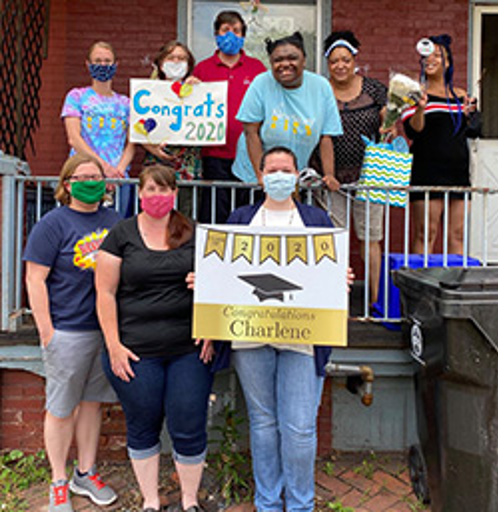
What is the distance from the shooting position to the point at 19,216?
11.7 ft

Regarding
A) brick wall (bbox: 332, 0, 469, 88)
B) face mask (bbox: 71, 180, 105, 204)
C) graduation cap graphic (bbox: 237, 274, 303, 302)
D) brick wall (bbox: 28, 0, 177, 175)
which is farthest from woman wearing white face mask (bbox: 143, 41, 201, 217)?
brick wall (bbox: 332, 0, 469, 88)

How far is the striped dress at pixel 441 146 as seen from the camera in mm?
4262

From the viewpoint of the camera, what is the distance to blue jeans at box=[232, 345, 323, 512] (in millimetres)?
2670

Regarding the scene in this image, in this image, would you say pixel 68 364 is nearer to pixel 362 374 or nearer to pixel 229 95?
pixel 362 374

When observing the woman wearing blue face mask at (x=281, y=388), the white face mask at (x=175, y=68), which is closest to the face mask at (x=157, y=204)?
the woman wearing blue face mask at (x=281, y=388)

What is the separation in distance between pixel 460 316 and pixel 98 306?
1.72 meters

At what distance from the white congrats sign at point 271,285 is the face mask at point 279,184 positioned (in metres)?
0.21

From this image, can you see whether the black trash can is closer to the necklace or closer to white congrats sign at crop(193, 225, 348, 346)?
white congrats sign at crop(193, 225, 348, 346)

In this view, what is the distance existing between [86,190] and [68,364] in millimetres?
908

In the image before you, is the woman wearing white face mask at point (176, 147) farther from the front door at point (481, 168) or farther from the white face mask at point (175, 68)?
the front door at point (481, 168)

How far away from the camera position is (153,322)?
2713 mm

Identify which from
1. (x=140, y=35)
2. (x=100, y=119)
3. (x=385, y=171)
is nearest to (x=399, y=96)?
(x=385, y=171)

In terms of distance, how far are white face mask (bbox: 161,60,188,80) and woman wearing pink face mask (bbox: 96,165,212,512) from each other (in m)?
1.31

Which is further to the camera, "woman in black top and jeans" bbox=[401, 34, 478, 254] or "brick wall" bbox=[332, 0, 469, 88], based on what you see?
"brick wall" bbox=[332, 0, 469, 88]
